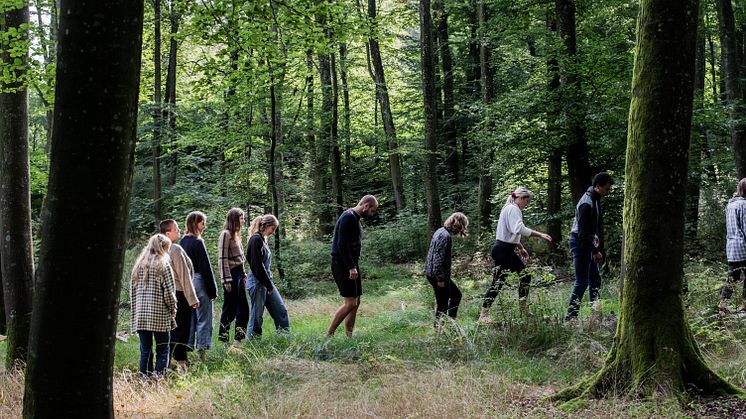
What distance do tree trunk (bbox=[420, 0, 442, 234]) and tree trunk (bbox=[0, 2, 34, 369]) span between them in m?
11.3

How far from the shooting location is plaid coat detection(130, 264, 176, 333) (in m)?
7.13

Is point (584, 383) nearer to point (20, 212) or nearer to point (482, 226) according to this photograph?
point (20, 212)

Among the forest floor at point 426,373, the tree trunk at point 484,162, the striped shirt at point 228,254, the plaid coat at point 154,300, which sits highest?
the tree trunk at point 484,162

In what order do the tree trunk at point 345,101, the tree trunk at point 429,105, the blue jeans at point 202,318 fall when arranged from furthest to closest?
the tree trunk at point 345,101, the tree trunk at point 429,105, the blue jeans at point 202,318

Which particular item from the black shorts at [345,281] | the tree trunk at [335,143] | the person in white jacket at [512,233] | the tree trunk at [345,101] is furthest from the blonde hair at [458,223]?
the tree trunk at [345,101]

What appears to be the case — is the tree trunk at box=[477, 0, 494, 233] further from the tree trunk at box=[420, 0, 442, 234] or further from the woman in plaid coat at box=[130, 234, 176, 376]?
the woman in plaid coat at box=[130, 234, 176, 376]

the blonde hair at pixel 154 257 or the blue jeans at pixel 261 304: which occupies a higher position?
the blonde hair at pixel 154 257

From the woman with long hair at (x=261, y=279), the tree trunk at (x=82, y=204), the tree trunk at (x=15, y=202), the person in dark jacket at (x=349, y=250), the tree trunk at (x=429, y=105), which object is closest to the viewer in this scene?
the tree trunk at (x=82, y=204)

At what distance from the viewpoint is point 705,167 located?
16.9 m

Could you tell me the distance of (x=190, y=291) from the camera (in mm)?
7797

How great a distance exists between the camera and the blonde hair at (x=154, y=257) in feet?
23.7

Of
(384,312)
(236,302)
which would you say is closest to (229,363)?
(236,302)

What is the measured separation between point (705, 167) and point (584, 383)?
548 inches

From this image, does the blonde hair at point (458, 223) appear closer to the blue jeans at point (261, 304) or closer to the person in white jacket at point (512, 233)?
the person in white jacket at point (512, 233)
